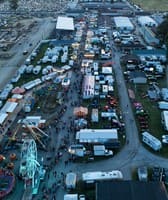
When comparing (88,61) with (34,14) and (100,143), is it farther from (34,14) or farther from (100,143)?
(34,14)

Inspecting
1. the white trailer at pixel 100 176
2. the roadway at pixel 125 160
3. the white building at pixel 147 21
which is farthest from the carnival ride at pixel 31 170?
the white building at pixel 147 21

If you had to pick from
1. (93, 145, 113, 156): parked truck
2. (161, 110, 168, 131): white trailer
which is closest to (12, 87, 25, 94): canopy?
(93, 145, 113, 156): parked truck

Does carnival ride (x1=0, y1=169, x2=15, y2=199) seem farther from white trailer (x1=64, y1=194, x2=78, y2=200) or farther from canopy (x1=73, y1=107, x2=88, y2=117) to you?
canopy (x1=73, y1=107, x2=88, y2=117)

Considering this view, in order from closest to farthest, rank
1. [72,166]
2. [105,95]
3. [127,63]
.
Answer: [72,166], [105,95], [127,63]

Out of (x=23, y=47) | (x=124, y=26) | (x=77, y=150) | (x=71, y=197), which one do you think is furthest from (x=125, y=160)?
(x=124, y=26)

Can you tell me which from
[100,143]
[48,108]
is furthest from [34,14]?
[100,143]

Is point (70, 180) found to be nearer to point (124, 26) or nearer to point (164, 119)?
point (164, 119)
